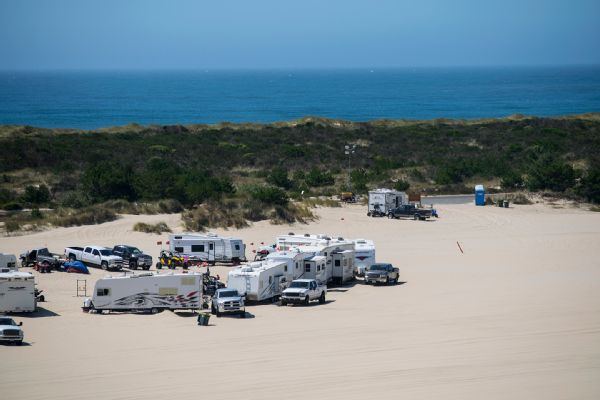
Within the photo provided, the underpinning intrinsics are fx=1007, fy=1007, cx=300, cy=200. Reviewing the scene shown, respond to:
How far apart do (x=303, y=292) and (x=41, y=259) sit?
28.5 ft

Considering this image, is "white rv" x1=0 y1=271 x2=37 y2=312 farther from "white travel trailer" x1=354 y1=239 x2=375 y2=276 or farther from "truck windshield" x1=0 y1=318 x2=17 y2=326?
"white travel trailer" x1=354 y1=239 x2=375 y2=276

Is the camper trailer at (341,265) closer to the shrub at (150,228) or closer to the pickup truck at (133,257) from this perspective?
the pickup truck at (133,257)

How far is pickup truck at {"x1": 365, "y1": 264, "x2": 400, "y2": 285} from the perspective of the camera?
29.7 m

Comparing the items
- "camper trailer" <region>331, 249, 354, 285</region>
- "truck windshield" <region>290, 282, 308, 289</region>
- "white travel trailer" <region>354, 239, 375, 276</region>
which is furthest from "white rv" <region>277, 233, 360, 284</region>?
"truck windshield" <region>290, 282, 308, 289</region>

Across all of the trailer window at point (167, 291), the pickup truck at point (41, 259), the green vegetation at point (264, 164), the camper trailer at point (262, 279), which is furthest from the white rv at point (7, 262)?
the green vegetation at point (264, 164)

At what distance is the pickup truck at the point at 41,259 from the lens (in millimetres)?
30172

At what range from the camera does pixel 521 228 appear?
40.3 metres

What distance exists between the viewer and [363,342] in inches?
888

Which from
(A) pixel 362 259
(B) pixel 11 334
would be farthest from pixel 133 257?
(B) pixel 11 334

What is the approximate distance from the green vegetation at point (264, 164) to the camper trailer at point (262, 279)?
1041 centimetres

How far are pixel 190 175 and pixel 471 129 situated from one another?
41644 mm

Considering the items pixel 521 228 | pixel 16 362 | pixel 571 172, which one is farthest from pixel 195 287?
pixel 571 172

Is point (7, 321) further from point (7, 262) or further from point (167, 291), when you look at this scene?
point (7, 262)

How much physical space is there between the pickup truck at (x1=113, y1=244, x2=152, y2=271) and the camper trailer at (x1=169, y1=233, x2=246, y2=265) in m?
1.22
